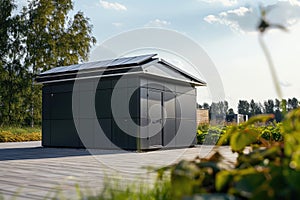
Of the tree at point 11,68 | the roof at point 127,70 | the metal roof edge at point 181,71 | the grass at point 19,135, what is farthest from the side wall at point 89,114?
the tree at point 11,68

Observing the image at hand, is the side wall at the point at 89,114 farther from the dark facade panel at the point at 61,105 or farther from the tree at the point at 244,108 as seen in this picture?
the tree at the point at 244,108

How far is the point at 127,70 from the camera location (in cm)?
1205

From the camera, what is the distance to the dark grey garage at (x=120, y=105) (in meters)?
12.2

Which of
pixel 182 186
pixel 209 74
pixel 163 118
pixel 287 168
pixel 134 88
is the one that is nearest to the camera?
pixel 182 186

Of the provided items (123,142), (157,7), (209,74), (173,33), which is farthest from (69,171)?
(209,74)

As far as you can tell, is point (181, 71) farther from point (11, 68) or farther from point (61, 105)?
point (11, 68)

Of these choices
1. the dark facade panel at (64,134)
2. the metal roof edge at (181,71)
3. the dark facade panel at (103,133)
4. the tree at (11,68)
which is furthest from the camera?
the tree at (11,68)

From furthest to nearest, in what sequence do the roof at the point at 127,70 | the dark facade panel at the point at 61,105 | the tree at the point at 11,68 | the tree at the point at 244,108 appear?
1. the tree at the point at 244,108
2. the tree at the point at 11,68
3. the dark facade panel at the point at 61,105
4. the roof at the point at 127,70

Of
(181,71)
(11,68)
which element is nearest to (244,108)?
(11,68)

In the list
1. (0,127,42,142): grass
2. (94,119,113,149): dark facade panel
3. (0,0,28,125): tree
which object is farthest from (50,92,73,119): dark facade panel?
(0,0,28,125): tree

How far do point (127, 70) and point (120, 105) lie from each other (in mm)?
1280

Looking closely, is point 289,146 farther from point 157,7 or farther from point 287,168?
point 157,7

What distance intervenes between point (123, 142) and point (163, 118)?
1.86 metres

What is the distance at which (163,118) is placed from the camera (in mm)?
13336
